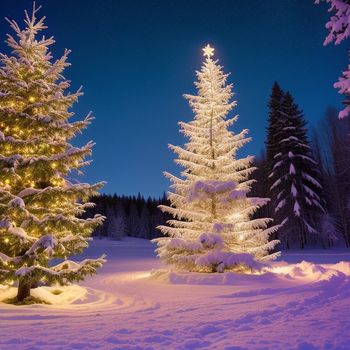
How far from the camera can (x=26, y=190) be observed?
9.63 meters

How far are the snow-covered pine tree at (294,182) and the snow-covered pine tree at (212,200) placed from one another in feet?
56.4

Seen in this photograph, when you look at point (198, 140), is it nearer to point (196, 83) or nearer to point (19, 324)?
point (196, 83)

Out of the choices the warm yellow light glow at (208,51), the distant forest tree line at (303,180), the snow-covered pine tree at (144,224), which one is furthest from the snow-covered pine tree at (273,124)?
the snow-covered pine tree at (144,224)

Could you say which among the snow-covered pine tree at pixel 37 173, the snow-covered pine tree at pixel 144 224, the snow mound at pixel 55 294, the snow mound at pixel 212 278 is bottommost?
the snow mound at pixel 55 294

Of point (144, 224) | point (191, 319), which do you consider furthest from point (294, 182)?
point (144, 224)

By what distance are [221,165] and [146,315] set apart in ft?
32.6

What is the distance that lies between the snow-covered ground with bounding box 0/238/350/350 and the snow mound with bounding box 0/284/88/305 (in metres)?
0.09

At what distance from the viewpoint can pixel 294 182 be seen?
110 ft

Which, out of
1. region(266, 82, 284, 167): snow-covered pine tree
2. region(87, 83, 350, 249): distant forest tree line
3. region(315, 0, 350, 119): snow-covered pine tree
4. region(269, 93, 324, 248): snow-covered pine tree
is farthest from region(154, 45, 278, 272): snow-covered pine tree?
region(266, 82, 284, 167): snow-covered pine tree

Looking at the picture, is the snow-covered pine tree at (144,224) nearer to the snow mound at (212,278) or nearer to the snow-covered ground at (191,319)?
the snow mound at (212,278)

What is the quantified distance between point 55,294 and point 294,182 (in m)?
27.5

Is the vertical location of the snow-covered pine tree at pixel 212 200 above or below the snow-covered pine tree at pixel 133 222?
below

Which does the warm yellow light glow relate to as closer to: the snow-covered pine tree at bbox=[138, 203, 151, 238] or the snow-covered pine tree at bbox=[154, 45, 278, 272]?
the snow-covered pine tree at bbox=[154, 45, 278, 272]

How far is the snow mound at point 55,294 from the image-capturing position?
955 centimetres
